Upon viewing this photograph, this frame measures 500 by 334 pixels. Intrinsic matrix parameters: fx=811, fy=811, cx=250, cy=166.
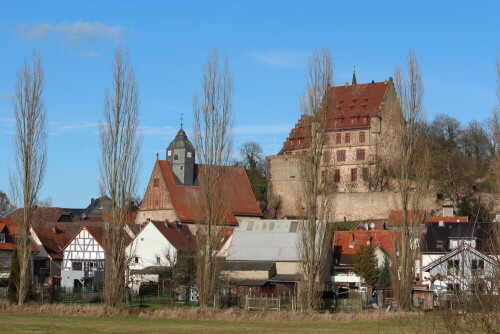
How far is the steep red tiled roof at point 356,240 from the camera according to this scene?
60.5 m

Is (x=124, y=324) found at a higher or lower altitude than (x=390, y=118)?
lower

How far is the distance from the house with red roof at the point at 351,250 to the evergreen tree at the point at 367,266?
1624mm

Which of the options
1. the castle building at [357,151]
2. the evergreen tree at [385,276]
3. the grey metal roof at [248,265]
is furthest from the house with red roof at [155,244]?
the castle building at [357,151]

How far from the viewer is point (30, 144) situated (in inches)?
1543

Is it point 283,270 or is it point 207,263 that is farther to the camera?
point 283,270

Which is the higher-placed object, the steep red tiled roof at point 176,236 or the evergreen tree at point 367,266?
the steep red tiled roof at point 176,236

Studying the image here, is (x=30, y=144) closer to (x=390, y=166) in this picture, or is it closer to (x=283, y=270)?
(x=283, y=270)

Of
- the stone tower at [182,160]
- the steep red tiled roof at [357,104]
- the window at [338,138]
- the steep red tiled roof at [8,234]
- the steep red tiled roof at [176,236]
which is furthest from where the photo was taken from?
the window at [338,138]

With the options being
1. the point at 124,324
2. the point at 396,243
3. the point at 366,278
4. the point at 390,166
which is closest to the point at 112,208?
the point at 124,324

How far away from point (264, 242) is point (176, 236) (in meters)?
10.5

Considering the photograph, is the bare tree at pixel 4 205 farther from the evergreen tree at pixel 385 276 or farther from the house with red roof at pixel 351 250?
the evergreen tree at pixel 385 276

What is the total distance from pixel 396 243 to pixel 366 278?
48.9ft

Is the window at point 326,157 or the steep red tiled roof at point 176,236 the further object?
the steep red tiled roof at point 176,236

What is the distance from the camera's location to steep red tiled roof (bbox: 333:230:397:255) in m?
60.5
